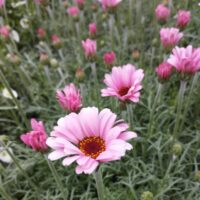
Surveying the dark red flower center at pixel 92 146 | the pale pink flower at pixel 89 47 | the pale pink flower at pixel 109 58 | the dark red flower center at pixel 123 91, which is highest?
the pale pink flower at pixel 89 47

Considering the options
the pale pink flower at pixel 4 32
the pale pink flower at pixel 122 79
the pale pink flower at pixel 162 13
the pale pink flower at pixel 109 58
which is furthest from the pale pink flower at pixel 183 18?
the pale pink flower at pixel 4 32

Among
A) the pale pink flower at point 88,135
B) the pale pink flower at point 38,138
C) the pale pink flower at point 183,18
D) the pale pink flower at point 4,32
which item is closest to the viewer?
the pale pink flower at point 88,135

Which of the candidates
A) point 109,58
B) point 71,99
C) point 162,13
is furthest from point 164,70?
point 162,13

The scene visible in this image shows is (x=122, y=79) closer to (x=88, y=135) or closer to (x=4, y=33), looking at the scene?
(x=88, y=135)

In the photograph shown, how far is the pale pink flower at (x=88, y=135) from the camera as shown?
2.77ft

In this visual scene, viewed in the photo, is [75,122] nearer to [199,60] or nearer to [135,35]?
[199,60]

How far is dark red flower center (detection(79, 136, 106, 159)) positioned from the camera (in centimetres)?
94

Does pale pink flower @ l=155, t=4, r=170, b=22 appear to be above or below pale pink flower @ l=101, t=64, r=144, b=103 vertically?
above

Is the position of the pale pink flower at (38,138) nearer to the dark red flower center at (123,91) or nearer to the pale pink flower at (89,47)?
the dark red flower center at (123,91)

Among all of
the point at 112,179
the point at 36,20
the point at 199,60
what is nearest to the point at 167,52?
the point at 199,60

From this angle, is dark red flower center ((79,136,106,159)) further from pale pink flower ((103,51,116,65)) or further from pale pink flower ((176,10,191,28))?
pale pink flower ((176,10,191,28))

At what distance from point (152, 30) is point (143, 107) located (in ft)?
2.07

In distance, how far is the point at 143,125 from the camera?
5.47 ft

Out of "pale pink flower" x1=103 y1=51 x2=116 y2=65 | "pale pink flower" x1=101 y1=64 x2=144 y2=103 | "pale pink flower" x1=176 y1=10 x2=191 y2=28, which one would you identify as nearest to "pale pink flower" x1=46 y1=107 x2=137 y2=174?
"pale pink flower" x1=101 y1=64 x2=144 y2=103
